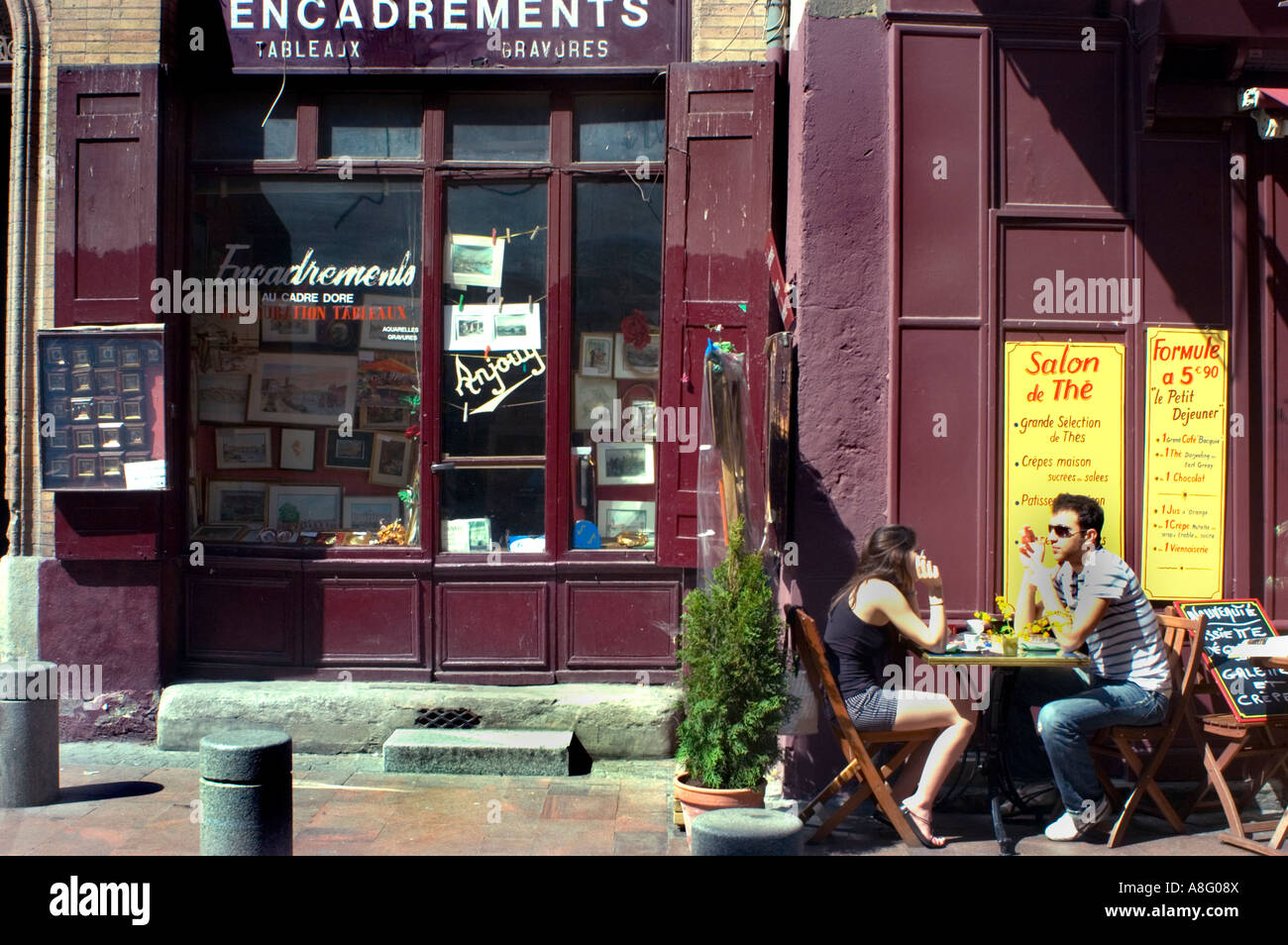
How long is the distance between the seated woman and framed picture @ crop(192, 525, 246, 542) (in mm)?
4001

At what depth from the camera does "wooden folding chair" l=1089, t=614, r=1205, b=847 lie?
578 cm

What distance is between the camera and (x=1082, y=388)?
6.62 metres

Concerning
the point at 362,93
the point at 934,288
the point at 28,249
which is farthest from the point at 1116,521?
the point at 28,249

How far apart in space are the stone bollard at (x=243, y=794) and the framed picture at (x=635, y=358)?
380 cm

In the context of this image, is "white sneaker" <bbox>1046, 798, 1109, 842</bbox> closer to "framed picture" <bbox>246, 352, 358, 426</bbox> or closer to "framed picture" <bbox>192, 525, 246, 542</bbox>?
"framed picture" <bbox>246, 352, 358, 426</bbox>

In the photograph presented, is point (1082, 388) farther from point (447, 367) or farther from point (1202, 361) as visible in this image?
point (447, 367)

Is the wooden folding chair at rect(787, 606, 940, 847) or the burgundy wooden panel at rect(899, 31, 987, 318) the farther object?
the burgundy wooden panel at rect(899, 31, 987, 318)

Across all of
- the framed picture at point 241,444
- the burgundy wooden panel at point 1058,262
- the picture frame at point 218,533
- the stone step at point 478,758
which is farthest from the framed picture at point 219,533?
the burgundy wooden panel at point 1058,262

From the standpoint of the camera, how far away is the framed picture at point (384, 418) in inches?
303

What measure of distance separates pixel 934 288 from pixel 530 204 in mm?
2637

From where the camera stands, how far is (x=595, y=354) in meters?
7.59

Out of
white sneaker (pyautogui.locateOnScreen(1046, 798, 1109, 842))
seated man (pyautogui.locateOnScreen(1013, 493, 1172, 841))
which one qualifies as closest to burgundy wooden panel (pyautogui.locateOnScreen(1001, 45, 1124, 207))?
seated man (pyautogui.locateOnScreen(1013, 493, 1172, 841))

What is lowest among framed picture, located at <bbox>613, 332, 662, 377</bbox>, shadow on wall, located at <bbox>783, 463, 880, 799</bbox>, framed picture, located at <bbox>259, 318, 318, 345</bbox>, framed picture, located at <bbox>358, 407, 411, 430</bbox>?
shadow on wall, located at <bbox>783, 463, 880, 799</bbox>

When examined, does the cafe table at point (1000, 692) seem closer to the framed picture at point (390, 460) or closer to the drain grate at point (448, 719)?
the drain grate at point (448, 719)
